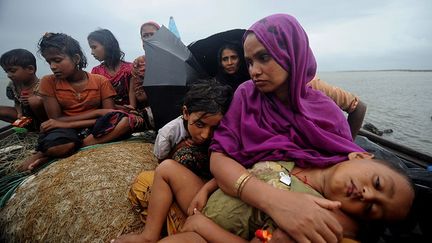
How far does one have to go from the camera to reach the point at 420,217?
1327mm

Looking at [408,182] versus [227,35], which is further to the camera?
[227,35]

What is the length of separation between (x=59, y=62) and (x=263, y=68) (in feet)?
7.56

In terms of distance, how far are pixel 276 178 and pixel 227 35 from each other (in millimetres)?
2101

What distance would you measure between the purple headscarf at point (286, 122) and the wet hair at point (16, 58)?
3.37 metres

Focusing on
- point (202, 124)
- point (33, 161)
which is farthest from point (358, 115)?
point (33, 161)

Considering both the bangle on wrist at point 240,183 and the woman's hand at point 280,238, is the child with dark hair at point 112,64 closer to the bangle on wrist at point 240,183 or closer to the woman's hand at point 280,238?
the bangle on wrist at point 240,183

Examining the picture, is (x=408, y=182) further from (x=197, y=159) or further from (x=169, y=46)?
(x=169, y=46)

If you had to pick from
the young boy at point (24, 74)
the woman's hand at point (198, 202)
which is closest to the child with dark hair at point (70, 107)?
the young boy at point (24, 74)

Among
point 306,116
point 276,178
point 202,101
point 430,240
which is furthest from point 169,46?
point 430,240

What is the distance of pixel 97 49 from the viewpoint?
3.96 meters

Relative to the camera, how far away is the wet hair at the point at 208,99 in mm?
1778

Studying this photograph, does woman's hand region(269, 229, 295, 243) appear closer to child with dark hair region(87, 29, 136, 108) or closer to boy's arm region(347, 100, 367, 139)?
boy's arm region(347, 100, 367, 139)

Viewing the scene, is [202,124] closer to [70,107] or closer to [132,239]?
[132,239]

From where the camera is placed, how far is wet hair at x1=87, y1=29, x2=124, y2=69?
13.0ft
